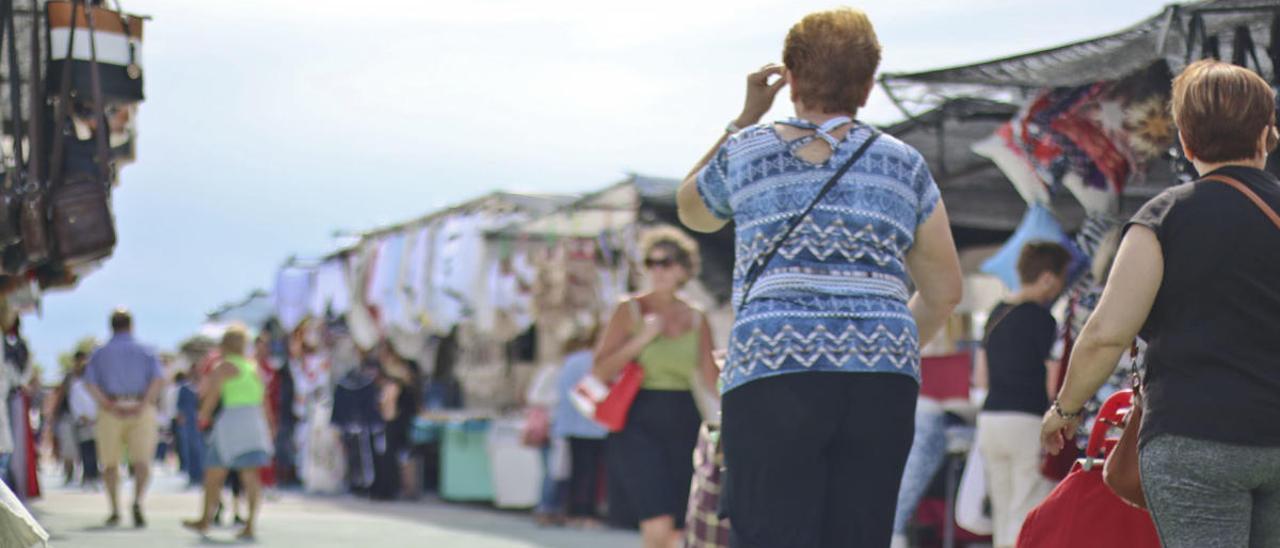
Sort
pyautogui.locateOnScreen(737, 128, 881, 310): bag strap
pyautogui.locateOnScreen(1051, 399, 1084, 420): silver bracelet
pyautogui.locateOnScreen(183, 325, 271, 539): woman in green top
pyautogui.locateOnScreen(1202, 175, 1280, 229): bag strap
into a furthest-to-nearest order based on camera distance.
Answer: pyautogui.locateOnScreen(183, 325, 271, 539): woman in green top → pyautogui.locateOnScreen(1051, 399, 1084, 420): silver bracelet → pyautogui.locateOnScreen(737, 128, 881, 310): bag strap → pyautogui.locateOnScreen(1202, 175, 1280, 229): bag strap

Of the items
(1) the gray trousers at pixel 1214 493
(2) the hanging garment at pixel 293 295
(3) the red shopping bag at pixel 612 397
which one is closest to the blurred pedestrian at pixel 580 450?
(3) the red shopping bag at pixel 612 397

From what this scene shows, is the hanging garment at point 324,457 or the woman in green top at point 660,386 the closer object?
the woman in green top at point 660,386

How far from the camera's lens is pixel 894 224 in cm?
431

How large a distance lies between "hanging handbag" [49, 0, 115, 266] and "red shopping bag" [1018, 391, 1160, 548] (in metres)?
4.74

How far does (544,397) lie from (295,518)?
2.40m

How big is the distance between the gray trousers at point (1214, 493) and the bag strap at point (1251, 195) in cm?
48

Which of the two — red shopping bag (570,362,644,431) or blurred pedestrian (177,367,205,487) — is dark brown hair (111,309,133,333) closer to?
blurred pedestrian (177,367,205,487)

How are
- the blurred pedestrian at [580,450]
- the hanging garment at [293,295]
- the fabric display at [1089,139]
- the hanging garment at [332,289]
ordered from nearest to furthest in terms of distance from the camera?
the fabric display at [1089,139]
the blurred pedestrian at [580,450]
the hanging garment at [332,289]
the hanging garment at [293,295]

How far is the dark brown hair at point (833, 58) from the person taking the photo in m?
4.33

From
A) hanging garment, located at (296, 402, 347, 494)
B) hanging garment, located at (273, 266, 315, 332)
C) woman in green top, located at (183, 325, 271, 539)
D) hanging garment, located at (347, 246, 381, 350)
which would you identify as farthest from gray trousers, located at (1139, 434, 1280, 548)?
hanging garment, located at (273, 266, 315, 332)

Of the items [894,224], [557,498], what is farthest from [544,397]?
[894,224]

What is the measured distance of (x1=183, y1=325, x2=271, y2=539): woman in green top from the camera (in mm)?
13805

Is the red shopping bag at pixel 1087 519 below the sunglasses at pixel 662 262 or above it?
below

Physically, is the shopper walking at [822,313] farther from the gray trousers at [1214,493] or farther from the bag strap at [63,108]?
the bag strap at [63,108]
